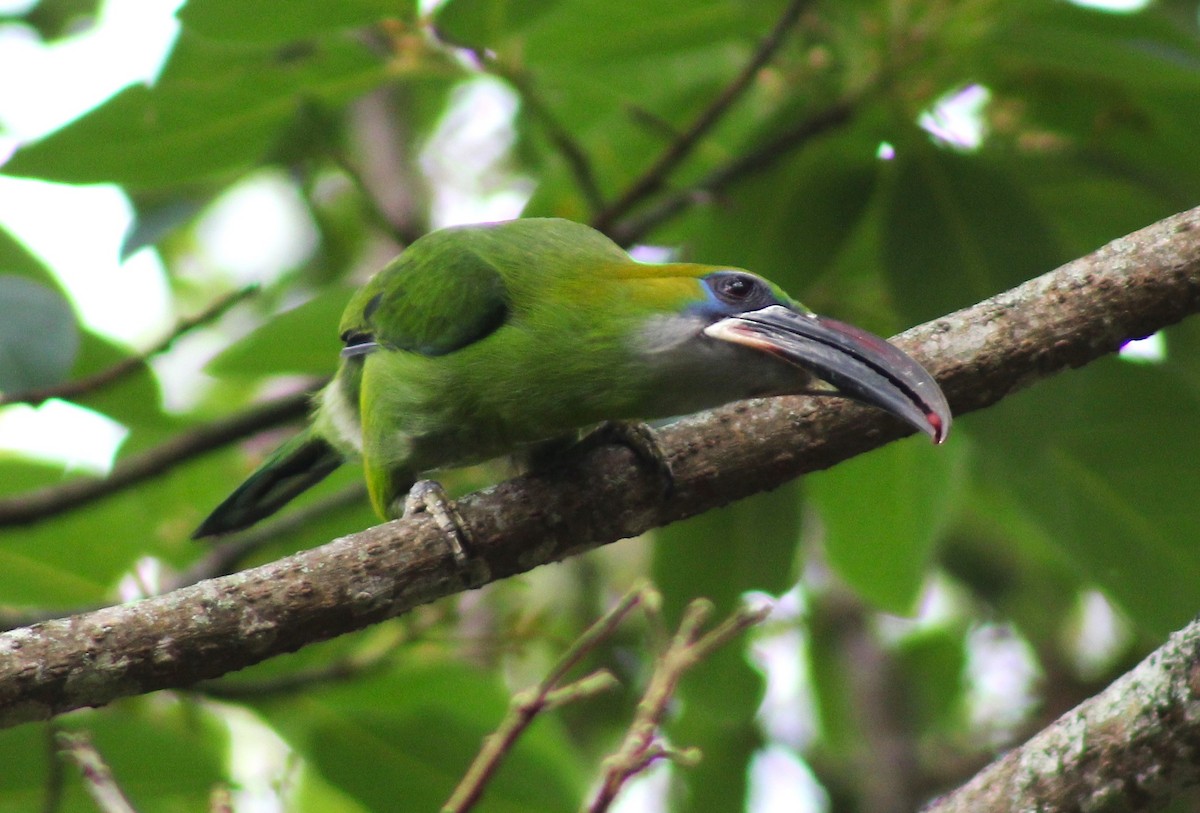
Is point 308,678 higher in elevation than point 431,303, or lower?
lower

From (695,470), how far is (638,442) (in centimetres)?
17

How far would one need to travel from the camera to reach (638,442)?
272cm

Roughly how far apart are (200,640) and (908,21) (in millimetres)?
2355

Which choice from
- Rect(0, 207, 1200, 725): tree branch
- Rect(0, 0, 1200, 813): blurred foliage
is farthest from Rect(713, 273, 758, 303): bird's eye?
Rect(0, 0, 1200, 813): blurred foliage

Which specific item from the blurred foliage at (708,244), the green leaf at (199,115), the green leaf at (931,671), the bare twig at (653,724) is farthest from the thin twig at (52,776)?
the green leaf at (931,671)

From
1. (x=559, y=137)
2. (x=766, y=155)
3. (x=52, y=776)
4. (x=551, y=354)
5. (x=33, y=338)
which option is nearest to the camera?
(x=551, y=354)

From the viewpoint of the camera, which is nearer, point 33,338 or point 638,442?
point 638,442

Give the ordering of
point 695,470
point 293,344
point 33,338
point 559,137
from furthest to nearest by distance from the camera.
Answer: point 293,344 < point 559,137 < point 33,338 < point 695,470

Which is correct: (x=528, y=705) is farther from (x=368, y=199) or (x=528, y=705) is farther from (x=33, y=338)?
(x=368, y=199)

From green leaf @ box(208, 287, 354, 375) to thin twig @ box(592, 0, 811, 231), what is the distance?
0.78m

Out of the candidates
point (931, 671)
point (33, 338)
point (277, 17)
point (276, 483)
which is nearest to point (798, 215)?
point (277, 17)

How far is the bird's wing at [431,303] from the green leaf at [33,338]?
711 mm

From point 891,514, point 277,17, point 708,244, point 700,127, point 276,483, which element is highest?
point 277,17

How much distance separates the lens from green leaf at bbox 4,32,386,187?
337 centimetres
